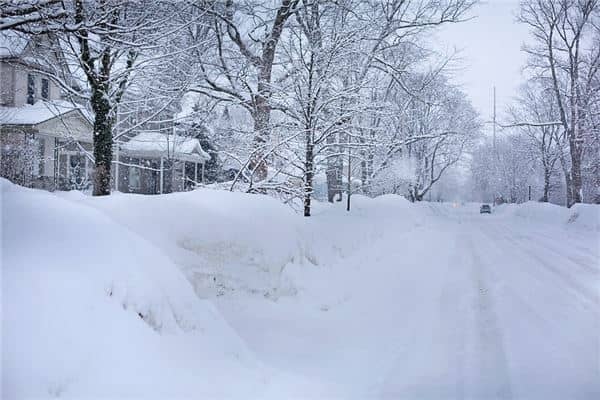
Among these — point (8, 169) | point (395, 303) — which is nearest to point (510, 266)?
point (395, 303)

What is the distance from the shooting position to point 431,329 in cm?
593

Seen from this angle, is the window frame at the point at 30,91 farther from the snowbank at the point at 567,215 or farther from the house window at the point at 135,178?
the snowbank at the point at 567,215

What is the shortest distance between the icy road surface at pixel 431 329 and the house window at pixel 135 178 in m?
22.4

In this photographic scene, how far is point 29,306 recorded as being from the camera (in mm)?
2811

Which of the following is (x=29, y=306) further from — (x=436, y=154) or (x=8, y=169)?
(x=436, y=154)

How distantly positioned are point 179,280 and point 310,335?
2.00 metres

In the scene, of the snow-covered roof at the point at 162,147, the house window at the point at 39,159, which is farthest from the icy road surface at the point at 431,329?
the snow-covered roof at the point at 162,147

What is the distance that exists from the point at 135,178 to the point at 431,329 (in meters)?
27.8

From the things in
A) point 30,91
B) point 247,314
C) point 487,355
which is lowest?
point 487,355

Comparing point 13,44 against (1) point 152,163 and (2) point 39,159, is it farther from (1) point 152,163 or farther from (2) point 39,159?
(1) point 152,163

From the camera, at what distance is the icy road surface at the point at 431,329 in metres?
4.34

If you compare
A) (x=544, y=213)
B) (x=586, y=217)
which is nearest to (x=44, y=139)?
(x=586, y=217)

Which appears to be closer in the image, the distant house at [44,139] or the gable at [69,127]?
the distant house at [44,139]

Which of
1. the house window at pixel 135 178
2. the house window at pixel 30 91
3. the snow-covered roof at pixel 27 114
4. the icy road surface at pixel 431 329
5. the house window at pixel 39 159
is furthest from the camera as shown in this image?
the house window at pixel 135 178
